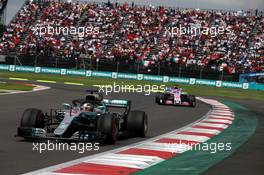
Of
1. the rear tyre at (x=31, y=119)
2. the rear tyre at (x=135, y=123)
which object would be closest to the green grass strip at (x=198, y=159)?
the rear tyre at (x=135, y=123)

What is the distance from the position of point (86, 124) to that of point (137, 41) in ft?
141

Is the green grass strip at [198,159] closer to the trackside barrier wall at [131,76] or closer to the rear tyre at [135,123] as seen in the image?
the rear tyre at [135,123]

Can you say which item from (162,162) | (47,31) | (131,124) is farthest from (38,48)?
(162,162)

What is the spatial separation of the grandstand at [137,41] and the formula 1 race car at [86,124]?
36114 millimetres

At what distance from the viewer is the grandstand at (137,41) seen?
4925cm

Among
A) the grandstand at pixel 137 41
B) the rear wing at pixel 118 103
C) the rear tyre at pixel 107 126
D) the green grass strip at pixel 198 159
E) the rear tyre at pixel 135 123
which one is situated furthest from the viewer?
the grandstand at pixel 137 41

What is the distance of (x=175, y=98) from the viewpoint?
82.2 feet

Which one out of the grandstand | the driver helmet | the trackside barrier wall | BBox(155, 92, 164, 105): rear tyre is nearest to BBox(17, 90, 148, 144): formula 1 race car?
the driver helmet

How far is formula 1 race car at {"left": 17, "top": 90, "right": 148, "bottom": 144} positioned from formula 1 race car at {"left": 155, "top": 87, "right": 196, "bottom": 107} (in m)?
12.4

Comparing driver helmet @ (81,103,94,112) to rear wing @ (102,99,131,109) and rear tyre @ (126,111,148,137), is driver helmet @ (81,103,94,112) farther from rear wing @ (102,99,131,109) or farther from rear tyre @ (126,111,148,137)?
rear wing @ (102,99,131,109)

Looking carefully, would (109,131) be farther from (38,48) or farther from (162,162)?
(38,48)

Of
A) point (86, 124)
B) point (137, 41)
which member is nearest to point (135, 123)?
point (86, 124)

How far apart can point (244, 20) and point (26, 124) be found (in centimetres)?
4598

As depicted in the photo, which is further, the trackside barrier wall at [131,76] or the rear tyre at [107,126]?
the trackside barrier wall at [131,76]
